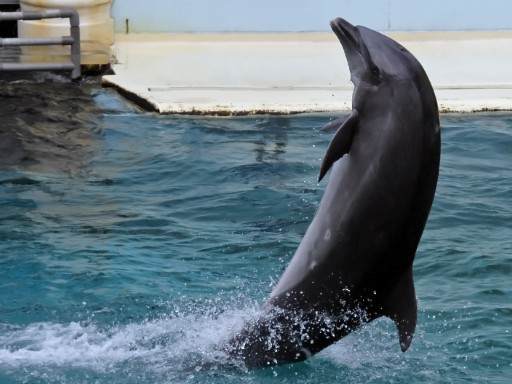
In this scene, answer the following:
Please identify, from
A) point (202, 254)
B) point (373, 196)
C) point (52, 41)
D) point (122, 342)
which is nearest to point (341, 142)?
point (373, 196)

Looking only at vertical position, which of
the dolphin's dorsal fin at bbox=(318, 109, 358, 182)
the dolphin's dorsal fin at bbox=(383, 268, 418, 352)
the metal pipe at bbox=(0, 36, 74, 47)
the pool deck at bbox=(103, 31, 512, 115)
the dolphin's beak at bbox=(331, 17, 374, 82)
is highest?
the dolphin's beak at bbox=(331, 17, 374, 82)

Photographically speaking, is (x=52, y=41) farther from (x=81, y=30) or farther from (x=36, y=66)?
(x=81, y=30)

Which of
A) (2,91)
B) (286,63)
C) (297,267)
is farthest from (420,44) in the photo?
(297,267)

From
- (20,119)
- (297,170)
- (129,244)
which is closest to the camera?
(129,244)

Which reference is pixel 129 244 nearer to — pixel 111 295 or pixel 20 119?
pixel 111 295

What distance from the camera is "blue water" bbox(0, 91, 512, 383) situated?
16.9 feet

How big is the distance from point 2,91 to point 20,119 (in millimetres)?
1133

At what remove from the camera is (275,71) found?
11617 mm

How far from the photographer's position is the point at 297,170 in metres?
8.52

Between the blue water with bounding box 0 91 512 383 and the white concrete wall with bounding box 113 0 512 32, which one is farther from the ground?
the white concrete wall with bounding box 113 0 512 32

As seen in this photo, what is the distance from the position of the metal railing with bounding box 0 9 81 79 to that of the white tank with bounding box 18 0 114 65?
1.59ft

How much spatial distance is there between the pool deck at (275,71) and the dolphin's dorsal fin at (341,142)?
19.5ft

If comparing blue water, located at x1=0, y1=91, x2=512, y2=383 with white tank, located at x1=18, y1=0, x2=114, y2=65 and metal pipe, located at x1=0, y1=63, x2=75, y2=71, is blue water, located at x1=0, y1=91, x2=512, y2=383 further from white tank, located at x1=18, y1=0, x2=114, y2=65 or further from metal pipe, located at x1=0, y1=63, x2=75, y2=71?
white tank, located at x1=18, y1=0, x2=114, y2=65

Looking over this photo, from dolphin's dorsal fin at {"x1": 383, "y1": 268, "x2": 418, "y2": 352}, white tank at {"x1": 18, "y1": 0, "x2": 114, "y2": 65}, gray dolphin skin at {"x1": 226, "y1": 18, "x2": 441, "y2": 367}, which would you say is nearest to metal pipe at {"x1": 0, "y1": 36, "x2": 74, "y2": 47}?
white tank at {"x1": 18, "y1": 0, "x2": 114, "y2": 65}
